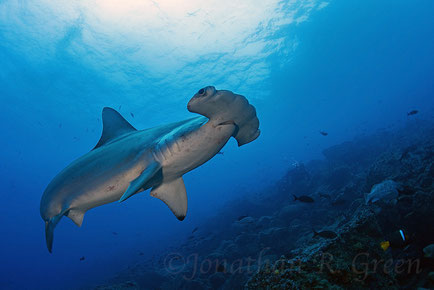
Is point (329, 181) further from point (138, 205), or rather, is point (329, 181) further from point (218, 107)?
point (138, 205)

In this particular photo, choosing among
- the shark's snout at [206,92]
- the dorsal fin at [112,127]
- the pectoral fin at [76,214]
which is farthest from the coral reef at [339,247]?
the dorsal fin at [112,127]

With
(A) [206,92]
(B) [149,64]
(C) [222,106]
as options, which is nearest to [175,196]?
(C) [222,106]

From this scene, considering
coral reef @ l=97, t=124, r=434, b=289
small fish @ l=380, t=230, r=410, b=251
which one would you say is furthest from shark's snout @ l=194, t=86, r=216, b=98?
small fish @ l=380, t=230, r=410, b=251

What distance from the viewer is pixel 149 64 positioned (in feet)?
103

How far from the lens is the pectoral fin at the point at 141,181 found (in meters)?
2.29

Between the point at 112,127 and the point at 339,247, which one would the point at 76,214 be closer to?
the point at 112,127

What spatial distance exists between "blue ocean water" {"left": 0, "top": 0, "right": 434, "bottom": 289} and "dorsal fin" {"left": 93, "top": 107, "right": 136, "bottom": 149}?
13.1 meters

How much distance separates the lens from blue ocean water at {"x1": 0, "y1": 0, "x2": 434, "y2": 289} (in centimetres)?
2484

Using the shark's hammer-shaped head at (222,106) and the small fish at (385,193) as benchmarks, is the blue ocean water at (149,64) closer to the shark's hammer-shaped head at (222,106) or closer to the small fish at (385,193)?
A: the shark's hammer-shaped head at (222,106)

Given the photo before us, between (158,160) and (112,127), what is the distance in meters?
2.04

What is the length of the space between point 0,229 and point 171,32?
424 ft

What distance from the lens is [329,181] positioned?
16.2 metres

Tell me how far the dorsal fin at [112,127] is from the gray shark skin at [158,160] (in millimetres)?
687

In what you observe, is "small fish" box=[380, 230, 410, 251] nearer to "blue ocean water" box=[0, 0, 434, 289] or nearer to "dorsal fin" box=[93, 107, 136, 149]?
"dorsal fin" box=[93, 107, 136, 149]
